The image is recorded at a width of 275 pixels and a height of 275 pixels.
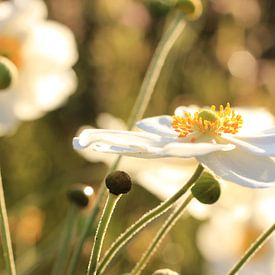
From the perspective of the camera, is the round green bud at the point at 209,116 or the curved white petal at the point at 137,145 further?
the round green bud at the point at 209,116

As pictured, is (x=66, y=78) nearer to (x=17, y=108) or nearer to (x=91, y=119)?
(x=17, y=108)

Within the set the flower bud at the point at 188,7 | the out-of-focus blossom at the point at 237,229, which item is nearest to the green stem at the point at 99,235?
the flower bud at the point at 188,7

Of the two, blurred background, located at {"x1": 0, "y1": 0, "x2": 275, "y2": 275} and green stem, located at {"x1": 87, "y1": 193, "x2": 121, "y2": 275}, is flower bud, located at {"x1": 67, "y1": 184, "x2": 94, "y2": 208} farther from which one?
blurred background, located at {"x1": 0, "y1": 0, "x2": 275, "y2": 275}

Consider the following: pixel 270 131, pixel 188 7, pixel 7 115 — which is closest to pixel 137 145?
pixel 270 131

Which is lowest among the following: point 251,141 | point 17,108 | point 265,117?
point 17,108

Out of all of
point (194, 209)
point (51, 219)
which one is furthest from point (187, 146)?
point (51, 219)

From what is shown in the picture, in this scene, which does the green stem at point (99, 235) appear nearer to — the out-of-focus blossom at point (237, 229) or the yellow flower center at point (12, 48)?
the out-of-focus blossom at point (237, 229)

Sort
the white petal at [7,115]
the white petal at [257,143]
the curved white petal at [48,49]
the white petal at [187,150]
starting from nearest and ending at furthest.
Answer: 1. the white petal at [187,150]
2. the white petal at [257,143]
3. the white petal at [7,115]
4. the curved white petal at [48,49]
